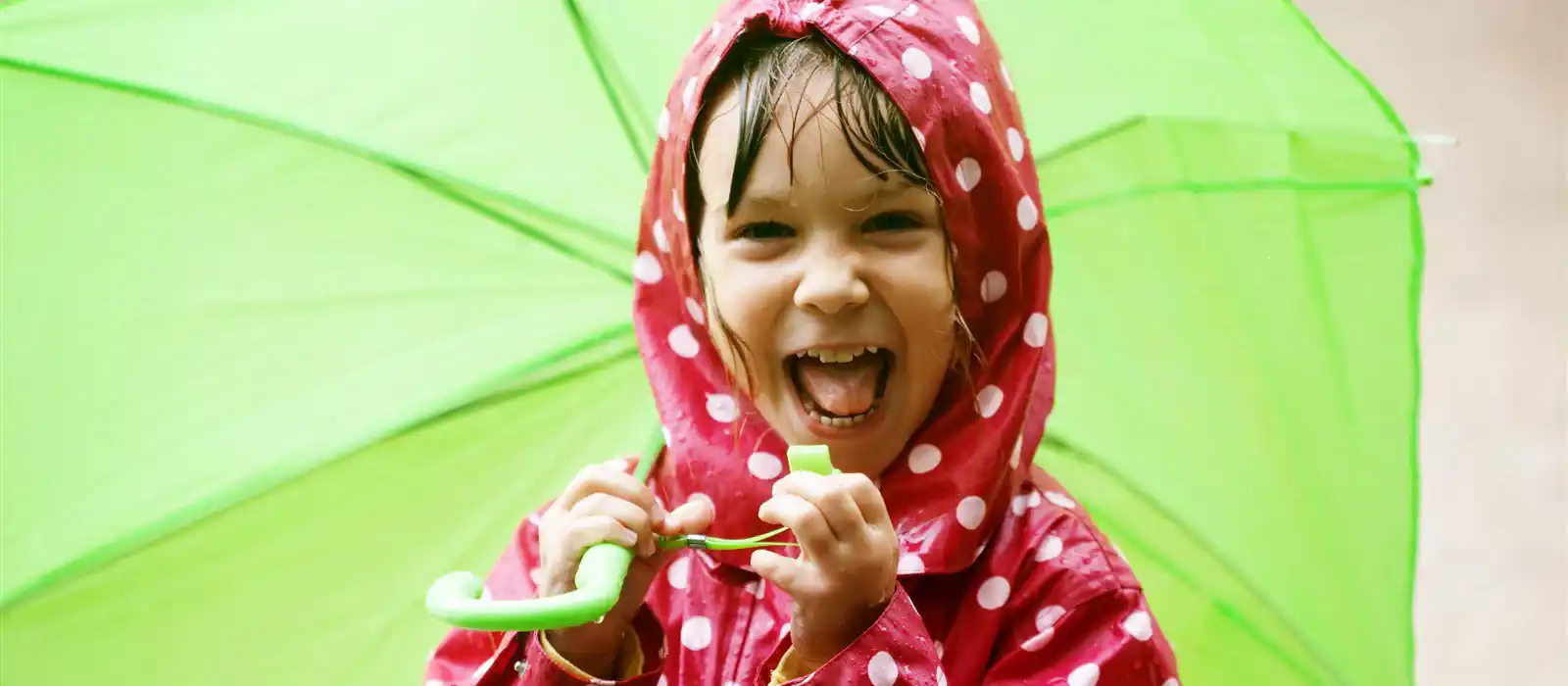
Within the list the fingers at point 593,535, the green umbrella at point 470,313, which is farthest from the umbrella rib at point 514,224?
the fingers at point 593,535

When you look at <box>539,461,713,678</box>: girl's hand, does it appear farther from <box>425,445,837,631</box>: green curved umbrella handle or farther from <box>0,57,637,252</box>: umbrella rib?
<box>0,57,637,252</box>: umbrella rib

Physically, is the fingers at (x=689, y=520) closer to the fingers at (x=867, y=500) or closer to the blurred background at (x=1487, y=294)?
the fingers at (x=867, y=500)

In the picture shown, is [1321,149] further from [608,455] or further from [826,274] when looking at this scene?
[608,455]

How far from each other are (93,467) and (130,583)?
0.07 m

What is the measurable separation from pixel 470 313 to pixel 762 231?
207 mm

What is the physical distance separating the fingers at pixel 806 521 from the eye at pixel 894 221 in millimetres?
168

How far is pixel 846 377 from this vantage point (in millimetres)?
777

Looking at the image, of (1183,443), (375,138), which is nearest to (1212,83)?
(1183,443)

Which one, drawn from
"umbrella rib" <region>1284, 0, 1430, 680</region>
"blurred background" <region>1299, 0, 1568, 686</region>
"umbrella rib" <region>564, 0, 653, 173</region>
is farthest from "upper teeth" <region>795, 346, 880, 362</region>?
"blurred background" <region>1299, 0, 1568, 686</region>

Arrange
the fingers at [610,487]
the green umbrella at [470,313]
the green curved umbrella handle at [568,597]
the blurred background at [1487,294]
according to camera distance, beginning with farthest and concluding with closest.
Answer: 1. the blurred background at [1487,294]
2. the green umbrella at [470,313]
3. the fingers at [610,487]
4. the green curved umbrella handle at [568,597]

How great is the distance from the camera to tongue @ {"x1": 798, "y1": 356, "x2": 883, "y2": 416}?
770 millimetres

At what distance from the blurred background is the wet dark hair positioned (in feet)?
3.78

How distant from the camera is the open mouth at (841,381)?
2.52ft

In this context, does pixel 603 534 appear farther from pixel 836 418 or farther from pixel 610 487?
pixel 836 418
